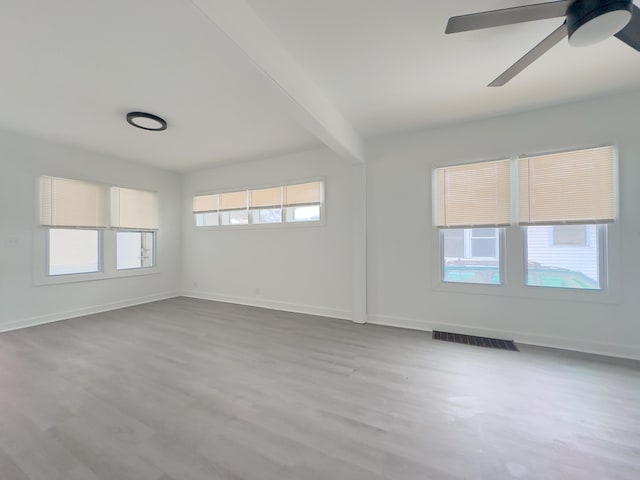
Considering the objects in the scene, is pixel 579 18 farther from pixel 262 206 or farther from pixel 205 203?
pixel 205 203

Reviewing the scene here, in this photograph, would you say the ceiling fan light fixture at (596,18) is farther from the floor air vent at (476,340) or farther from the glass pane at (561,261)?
the floor air vent at (476,340)

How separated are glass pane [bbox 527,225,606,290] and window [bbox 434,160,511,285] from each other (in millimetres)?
326

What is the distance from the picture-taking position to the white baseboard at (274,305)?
4193 mm

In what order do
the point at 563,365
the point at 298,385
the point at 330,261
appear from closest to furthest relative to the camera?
the point at 298,385, the point at 563,365, the point at 330,261

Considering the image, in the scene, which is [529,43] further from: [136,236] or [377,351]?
[136,236]

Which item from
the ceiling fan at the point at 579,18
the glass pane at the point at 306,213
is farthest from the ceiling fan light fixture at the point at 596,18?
the glass pane at the point at 306,213

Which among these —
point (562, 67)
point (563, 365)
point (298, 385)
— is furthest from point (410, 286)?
point (562, 67)

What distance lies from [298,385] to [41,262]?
439 centimetres

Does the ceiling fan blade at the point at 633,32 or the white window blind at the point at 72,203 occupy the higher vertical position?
the ceiling fan blade at the point at 633,32

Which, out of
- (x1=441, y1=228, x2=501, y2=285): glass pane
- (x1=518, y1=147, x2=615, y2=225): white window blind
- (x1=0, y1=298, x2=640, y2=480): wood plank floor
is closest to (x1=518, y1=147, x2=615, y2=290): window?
(x1=518, y1=147, x2=615, y2=225): white window blind

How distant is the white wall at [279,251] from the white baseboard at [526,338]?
732 millimetres

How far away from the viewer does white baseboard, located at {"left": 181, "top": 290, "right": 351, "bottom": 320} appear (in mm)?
4193

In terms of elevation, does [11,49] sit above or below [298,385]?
above

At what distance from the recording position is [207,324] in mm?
3830
